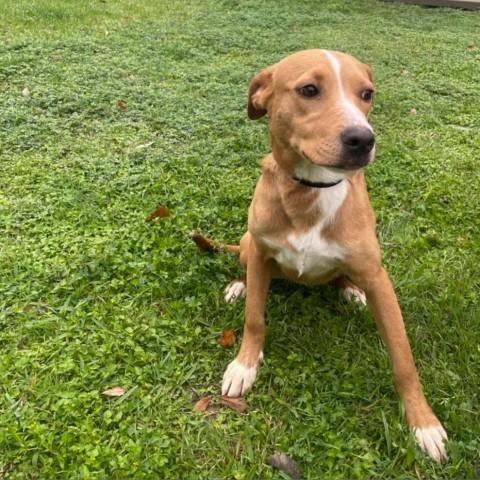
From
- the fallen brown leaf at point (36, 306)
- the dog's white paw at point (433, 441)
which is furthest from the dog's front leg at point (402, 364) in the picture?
the fallen brown leaf at point (36, 306)

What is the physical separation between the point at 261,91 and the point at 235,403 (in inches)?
68.0

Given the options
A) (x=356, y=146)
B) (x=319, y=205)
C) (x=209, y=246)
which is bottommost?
(x=209, y=246)

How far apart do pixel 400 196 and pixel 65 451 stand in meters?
3.30

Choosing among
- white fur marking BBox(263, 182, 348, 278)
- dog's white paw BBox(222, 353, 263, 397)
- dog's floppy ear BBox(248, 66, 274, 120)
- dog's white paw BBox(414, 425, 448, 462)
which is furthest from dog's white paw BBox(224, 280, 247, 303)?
dog's white paw BBox(414, 425, 448, 462)

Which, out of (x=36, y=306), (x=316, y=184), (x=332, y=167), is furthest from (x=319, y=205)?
(x=36, y=306)

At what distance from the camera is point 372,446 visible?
2494 mm

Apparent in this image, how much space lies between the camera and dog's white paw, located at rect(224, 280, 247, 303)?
3.35 metres

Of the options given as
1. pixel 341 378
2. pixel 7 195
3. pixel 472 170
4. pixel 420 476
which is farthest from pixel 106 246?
pixel 472 170

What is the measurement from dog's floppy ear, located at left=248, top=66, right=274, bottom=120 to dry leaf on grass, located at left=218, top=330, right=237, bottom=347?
4.42ft

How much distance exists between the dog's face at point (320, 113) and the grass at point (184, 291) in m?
1.15

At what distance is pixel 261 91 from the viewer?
9.36 ft

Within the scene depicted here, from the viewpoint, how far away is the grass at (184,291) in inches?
96.7

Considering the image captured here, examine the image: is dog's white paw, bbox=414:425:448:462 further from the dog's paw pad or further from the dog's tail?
the dog's tail

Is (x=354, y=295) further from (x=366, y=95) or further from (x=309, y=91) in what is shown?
(x=309, y=91)
